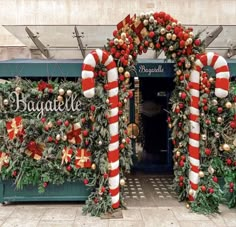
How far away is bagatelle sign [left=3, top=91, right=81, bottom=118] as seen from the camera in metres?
6.32

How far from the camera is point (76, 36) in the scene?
872 cm

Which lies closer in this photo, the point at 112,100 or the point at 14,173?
the point at 112,100

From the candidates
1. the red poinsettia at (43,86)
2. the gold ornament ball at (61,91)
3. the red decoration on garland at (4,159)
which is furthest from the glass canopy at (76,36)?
the red decoration on garland at (4,159)

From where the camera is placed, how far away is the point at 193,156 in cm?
628

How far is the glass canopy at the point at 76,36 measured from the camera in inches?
338

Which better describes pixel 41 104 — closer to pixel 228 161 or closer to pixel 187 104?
pixel 187 104

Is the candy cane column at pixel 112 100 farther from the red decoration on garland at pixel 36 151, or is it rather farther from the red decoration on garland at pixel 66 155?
the red decoration on garland at pixel 36 151

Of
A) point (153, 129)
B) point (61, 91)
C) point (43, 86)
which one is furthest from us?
point (153, 129)

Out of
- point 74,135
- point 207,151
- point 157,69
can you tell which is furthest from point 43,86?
point 207,151

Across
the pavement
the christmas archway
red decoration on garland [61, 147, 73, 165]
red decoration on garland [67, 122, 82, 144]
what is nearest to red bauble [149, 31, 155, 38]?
the christmas archway

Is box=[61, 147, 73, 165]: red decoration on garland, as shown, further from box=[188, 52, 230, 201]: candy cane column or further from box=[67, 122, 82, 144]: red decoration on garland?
box=[188, 52, 230, 201]: candy cane column

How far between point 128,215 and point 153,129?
4101 mm

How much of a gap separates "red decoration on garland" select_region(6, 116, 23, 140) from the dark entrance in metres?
4.26

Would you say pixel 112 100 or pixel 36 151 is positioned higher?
pixel 112 100
